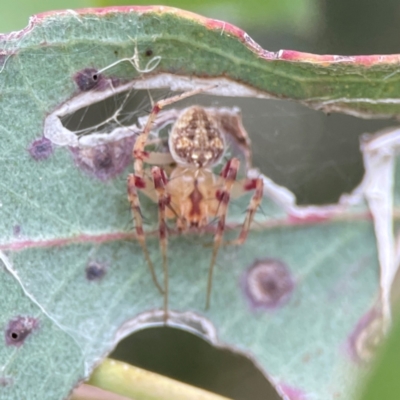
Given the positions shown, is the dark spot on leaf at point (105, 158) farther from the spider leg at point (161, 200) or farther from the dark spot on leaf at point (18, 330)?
the dark spot on leaf at point (18, 330)

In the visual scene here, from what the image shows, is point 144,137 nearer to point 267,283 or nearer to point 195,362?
point 267,283

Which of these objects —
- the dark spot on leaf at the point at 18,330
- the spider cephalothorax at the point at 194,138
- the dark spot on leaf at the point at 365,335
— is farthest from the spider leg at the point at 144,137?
the dark spot on leaf at the point at 365,335

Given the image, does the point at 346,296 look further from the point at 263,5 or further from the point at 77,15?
the point at 77,15

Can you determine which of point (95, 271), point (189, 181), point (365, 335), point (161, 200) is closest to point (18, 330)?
point (95, 271)

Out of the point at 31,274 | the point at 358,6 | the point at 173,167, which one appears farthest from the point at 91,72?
the point at 358,6

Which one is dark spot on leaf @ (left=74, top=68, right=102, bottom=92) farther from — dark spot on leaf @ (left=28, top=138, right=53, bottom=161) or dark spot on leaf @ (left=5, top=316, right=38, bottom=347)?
dark spot on leaf @ (left=5, top=316, right=38, bottom=347)

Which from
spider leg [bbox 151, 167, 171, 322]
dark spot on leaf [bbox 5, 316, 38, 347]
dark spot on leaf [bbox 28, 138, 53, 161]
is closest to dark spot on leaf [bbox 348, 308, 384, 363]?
spider leg [bbox 151, 167, 171, 322]
